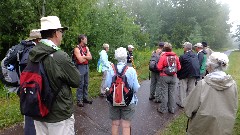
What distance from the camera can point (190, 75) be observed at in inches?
325

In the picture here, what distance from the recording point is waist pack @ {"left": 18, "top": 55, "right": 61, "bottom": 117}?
3293 mm

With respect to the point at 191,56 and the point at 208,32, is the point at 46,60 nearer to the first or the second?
the point at 191,56

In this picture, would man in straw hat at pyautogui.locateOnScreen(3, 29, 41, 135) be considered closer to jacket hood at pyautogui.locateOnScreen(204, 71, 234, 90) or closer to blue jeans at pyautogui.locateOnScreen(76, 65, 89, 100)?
jacket hood at pyautogui.locateOnScreen(204, 71, 234, 90)

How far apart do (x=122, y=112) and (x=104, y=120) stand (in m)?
1.98

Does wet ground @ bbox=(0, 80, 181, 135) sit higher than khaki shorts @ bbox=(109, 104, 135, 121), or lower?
lower

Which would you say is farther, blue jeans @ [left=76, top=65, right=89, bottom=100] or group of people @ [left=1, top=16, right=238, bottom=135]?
blue jeans @ [left=76, top=65, right=89, bottom=100]

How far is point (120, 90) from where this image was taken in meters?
4.96

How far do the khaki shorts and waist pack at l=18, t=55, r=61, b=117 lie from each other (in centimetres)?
201

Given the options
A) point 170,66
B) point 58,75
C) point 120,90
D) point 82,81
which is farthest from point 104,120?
point 58,75

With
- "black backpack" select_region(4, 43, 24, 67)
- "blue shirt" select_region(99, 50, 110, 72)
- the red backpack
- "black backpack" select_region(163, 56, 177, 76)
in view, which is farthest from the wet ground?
"black backpack" select_region(4, 43, 24, 67)

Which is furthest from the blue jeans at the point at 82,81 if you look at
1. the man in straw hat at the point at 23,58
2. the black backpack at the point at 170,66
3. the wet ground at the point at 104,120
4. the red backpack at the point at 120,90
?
the man in straw hat at the point at 23,58

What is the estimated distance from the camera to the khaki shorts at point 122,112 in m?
5.14

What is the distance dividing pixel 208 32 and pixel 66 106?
51.3m

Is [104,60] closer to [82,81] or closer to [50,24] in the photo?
[82,81]
